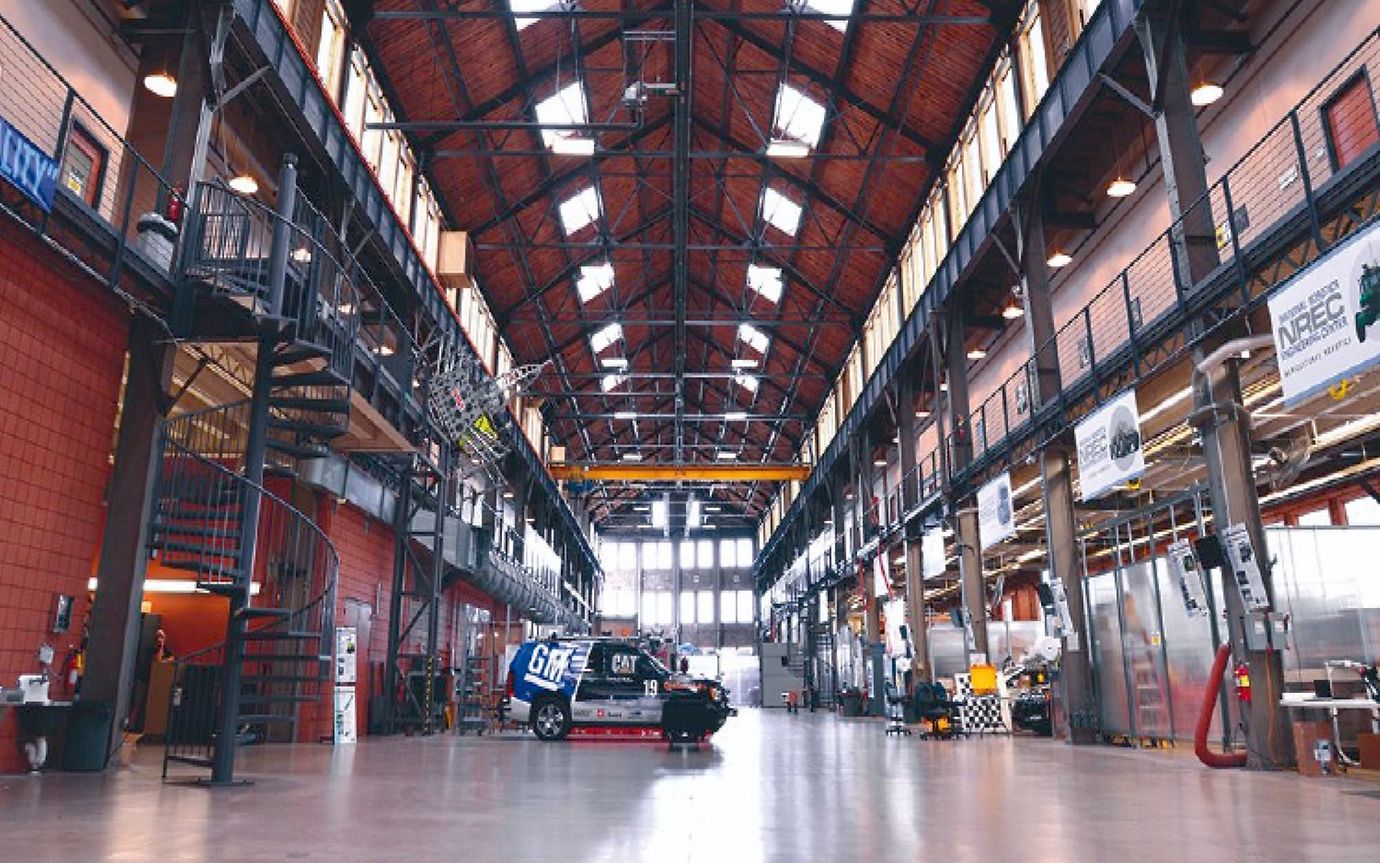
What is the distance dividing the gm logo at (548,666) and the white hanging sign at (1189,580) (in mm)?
11045

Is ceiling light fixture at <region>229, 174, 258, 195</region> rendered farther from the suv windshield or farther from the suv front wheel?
the suv windshield

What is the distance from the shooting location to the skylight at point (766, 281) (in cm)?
3319

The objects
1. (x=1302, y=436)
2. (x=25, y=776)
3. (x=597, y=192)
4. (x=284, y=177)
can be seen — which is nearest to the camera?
(x=25, y=776)

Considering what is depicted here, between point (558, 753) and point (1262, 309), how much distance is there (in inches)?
471

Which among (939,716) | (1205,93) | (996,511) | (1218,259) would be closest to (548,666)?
(939,716)

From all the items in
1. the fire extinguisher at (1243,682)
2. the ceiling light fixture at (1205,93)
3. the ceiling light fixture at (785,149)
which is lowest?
the fire extinguisher at (1243,682)

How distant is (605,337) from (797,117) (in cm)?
1630

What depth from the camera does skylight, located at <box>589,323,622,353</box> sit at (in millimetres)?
38969

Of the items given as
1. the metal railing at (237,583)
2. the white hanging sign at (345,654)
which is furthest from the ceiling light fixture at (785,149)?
the white hanging sign at (345,654)

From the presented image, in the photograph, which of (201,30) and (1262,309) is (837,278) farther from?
(201,30)

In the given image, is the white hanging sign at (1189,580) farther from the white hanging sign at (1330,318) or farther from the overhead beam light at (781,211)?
the overhead beam light at (781,211)

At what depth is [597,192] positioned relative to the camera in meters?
28.9

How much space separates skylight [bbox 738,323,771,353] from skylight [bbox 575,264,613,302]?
673 cm

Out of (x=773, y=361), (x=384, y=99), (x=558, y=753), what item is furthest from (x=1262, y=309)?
(x=773, y=361)
